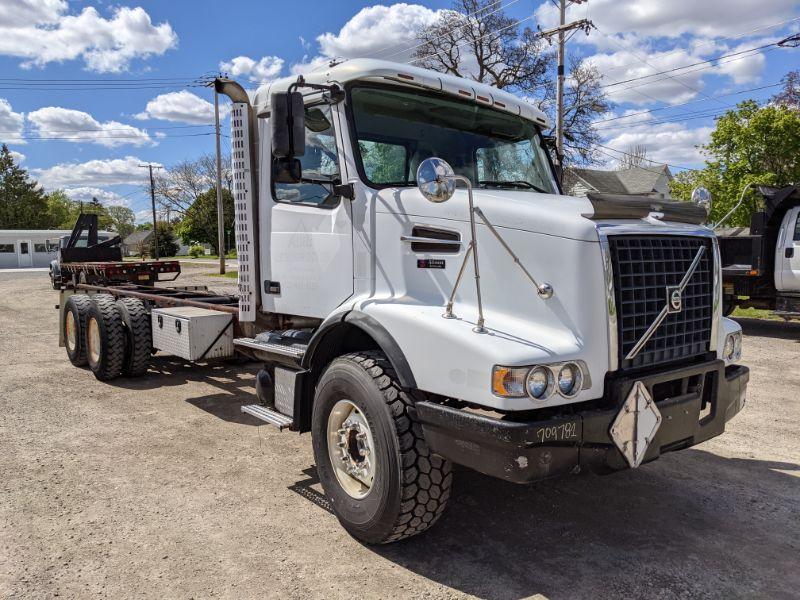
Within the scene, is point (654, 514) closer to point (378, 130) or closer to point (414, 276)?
point (414, 276)

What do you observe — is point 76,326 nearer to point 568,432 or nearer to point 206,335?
point 206,335

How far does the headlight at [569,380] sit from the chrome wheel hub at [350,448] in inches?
45.5

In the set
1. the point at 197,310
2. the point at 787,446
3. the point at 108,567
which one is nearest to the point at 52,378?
the point at 197,310

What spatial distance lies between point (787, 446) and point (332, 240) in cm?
430

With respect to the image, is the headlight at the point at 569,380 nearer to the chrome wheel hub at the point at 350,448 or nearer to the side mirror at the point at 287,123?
the chrome wheel hub at the point at 350,448

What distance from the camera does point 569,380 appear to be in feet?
9.78

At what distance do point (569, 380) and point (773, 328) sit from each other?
39.0 feet

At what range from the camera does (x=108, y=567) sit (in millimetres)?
3391

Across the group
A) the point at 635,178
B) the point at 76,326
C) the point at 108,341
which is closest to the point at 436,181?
the point at 108,341

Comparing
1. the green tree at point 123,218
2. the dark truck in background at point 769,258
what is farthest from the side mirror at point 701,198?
the green tree at point 123,218

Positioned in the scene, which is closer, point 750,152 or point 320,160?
point 320,160

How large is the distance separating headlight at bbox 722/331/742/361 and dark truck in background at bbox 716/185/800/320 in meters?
8.41

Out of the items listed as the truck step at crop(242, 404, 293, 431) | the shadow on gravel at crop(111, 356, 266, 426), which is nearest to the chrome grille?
the truck step at crop(242, 404, 293, 431)

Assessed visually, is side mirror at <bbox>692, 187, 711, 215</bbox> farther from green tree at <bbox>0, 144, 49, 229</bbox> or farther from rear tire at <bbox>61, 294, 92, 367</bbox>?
green tree at <bbox>0, 144, 49, 229</bbox>
